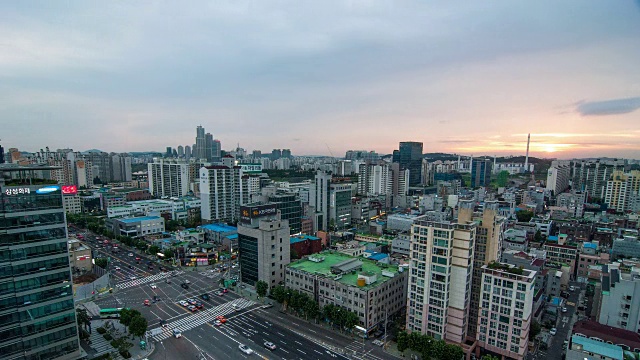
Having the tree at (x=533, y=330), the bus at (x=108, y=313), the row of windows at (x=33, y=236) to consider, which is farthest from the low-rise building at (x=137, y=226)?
the tree at (x=533, y=330)

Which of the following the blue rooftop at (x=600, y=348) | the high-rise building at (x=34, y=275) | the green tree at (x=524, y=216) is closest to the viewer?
the high-rise building at (x=34, y=275)

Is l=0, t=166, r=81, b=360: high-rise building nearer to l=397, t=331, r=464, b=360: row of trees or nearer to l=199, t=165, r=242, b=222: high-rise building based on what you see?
l=397, t=331, r=464, b=360: row of trees

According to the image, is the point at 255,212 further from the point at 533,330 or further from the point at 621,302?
the point at 621,302

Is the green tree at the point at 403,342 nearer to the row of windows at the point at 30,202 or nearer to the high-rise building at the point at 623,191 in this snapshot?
the row of windows at the point at 30,202

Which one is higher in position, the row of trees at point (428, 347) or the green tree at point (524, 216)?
the green tree at point (524, 216)

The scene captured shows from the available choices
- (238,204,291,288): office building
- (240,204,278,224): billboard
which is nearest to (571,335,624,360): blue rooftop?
(238,204,291,288): office building

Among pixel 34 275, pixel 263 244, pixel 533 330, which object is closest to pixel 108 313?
pixel 34 275
